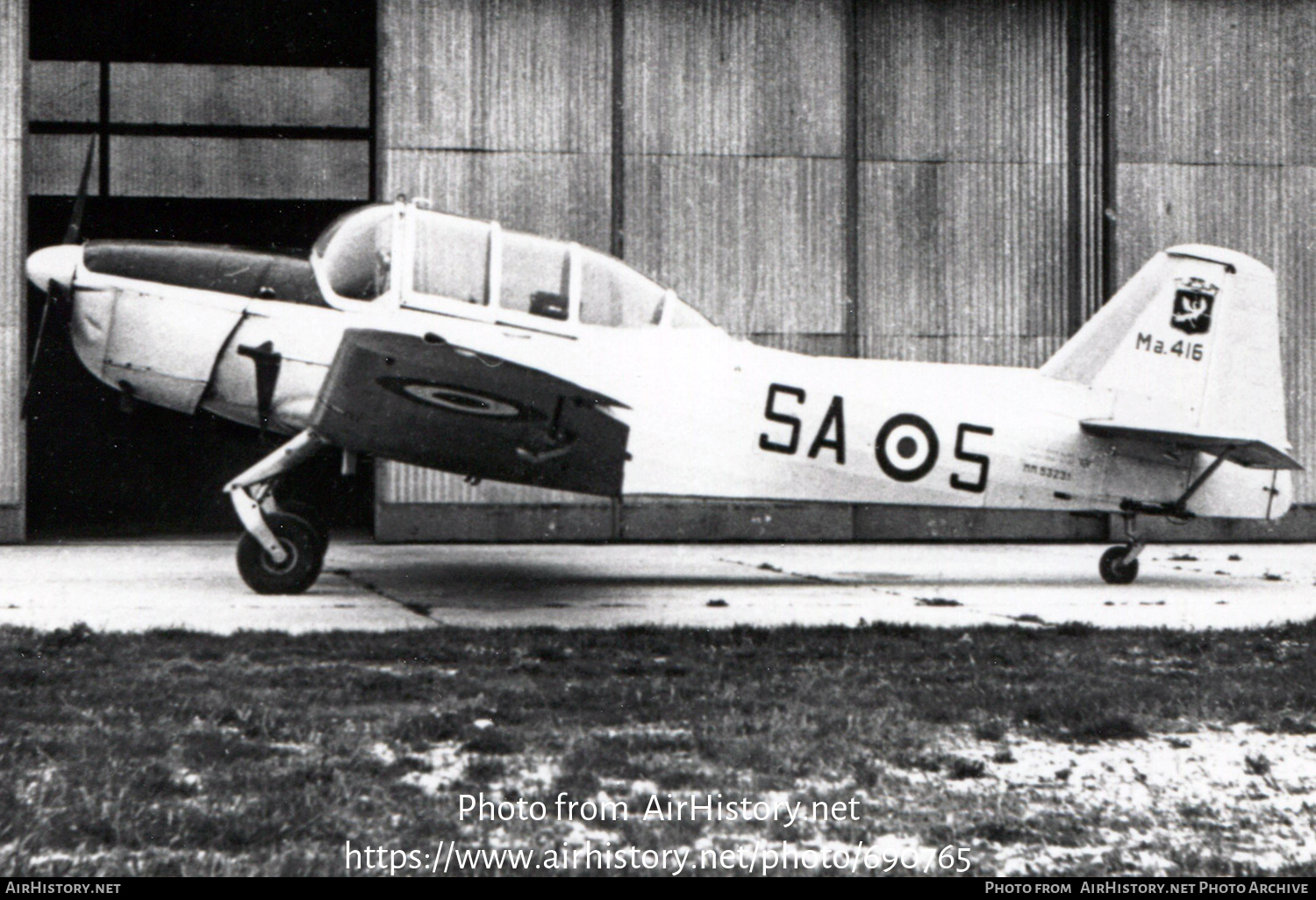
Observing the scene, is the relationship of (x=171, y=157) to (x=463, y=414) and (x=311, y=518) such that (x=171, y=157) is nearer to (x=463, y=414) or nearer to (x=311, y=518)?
(x=311, y=518)

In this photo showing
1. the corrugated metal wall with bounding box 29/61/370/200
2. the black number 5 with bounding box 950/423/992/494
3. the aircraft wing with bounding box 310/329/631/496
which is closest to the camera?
the aircraft wing with bounding box 310/329/631/496

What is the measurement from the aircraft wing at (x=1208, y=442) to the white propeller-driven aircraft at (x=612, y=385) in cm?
2

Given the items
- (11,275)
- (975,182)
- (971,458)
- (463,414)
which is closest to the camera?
(463,414)

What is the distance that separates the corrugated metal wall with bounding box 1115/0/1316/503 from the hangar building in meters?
0.03

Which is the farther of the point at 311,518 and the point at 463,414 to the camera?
the point at 311,518

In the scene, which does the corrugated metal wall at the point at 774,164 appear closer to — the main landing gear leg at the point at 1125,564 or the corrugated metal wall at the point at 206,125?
the corrugated metal wall at the point at 206,125

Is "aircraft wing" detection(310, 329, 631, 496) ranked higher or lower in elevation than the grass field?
higher

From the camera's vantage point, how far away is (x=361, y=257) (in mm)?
8664

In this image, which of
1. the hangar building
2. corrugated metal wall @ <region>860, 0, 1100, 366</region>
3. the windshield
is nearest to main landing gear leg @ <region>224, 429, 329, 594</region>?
the windshield

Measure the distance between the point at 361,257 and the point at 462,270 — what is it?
65 cm

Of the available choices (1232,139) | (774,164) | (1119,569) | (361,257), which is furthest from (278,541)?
(1232,139)

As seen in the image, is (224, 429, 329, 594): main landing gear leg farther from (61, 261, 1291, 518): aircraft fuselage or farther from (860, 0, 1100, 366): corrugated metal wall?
(860, 0, 1100, 366): corrugated metal wall

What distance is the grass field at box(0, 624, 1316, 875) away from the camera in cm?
341

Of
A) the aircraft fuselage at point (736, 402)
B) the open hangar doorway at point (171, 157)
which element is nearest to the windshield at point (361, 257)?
the aircraft fuselage at point (736, 402)
